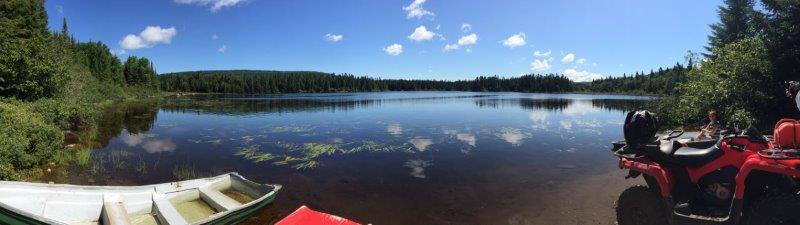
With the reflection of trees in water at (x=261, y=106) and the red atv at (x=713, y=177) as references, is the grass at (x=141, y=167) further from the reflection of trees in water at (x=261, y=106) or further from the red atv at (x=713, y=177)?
the reflection of trees in water at (x=261, y=106)

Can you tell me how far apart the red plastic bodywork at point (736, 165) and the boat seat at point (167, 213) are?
800 cm

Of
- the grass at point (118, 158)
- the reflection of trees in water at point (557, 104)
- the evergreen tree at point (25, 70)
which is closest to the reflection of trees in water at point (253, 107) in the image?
the evergreen tree at point (25, 70)

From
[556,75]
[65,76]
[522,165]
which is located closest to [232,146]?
[522,165]

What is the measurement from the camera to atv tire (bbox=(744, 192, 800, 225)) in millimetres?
5078

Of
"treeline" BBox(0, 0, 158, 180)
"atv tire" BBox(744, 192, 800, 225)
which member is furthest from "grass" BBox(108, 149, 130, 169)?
"atv tire" BBox(744, 192, 800, 225)

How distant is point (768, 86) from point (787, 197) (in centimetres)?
1549

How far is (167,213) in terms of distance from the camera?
26.0 feet

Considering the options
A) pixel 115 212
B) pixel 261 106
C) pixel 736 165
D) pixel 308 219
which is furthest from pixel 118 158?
pixel 261 106

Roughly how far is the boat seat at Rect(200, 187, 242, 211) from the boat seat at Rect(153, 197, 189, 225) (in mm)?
818

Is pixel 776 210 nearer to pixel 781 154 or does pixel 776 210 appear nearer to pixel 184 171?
pixel 781 154

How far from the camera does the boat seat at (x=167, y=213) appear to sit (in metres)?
7.56

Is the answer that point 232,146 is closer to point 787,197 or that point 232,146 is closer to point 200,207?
point 200,207

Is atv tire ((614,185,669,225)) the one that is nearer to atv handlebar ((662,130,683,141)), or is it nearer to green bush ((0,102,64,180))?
atv handlebar ((662,130,683,141))

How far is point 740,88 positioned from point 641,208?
1574 centimetres
